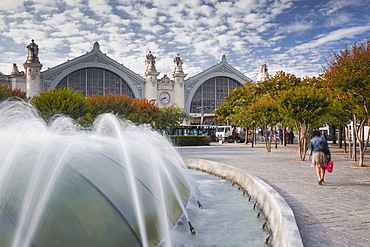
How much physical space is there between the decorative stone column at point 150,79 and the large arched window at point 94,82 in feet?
13.6

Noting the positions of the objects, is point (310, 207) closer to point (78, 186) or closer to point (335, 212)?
point (335, 212)

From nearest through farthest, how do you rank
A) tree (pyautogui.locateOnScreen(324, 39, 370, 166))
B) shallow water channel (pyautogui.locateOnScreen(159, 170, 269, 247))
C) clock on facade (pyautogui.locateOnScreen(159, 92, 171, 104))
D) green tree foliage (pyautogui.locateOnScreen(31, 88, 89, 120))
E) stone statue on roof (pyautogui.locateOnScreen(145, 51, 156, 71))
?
shallow water channel (pyautogui.locateOnScreen(159, 170, 269, 247)), tree (pyautogui.locateOnScreen(324, 39, 370, 166)), green tree foliage (pyautogui.locateOnScreen(31, 88, 89, 120)), stone statue on roof (pyautogui.locateOnScreen(145, 51, 156, 71)), clock on facade (pyautogui.locateOnScreen(159, 92, 171, 104))

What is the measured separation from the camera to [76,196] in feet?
14.3

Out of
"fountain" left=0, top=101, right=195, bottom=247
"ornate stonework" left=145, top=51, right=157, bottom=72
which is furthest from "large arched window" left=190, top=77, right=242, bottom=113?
"fountain" left=0, top=101, right=195, bottom=247

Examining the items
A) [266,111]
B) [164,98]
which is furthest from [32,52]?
[266,111]

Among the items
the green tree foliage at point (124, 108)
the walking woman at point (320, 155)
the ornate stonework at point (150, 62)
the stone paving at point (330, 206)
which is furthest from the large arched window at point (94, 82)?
the walking woman at point (320, 155)

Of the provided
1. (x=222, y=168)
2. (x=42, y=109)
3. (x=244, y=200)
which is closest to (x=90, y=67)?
(x=42, y=109)

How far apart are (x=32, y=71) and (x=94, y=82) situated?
11.0 meters

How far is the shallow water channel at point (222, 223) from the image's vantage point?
A: 545cm

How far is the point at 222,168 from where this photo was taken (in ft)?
41.5

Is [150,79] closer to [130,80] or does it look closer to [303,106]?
[130,80]

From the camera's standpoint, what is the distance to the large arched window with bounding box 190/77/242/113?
73.5 meters

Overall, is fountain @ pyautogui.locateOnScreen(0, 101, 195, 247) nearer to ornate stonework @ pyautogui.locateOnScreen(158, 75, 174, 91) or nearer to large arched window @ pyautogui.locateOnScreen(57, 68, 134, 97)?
large arched window @ pyautogui.locateOnScreen(57, 68, 134, 97)

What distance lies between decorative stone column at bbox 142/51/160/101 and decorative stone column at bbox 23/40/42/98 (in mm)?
20311
